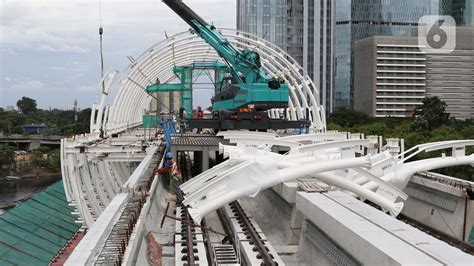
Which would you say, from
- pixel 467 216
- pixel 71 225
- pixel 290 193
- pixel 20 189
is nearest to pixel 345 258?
pixel 290 193

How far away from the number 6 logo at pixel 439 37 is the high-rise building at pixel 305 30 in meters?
18.3

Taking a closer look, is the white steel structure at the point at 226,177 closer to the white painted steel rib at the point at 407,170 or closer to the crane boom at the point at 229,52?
the white painted steel rib at the point at 407,170

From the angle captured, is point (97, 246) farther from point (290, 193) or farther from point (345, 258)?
point (290, 193)

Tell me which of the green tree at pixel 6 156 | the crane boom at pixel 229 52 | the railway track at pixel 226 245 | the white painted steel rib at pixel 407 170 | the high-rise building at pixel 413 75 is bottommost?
the green tree at pixel 6 156

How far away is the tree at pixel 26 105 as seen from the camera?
120000mm

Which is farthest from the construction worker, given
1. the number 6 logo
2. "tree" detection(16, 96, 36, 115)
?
"tree" detection(16, 96, 36, 115)

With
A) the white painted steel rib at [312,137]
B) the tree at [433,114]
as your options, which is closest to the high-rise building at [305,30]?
the tree at [433,114]

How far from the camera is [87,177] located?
16.4 metres

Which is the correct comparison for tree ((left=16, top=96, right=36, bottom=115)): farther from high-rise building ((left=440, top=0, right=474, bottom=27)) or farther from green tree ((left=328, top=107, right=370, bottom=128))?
high-rise building ((left=440, top=0, right=474, bottom=27))

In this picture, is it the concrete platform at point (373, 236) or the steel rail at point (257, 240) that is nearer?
the concrete platform at point (373, 236)

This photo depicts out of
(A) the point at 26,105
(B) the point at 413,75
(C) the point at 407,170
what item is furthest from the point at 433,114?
(A) the point at 26,105

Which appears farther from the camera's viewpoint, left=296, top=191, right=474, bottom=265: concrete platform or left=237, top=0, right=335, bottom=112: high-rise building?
left=237, top=0, right=335, bottom=112: high-rise building

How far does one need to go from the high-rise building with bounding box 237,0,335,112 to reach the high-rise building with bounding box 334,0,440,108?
2.85m

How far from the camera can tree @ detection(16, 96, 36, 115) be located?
394 feet
